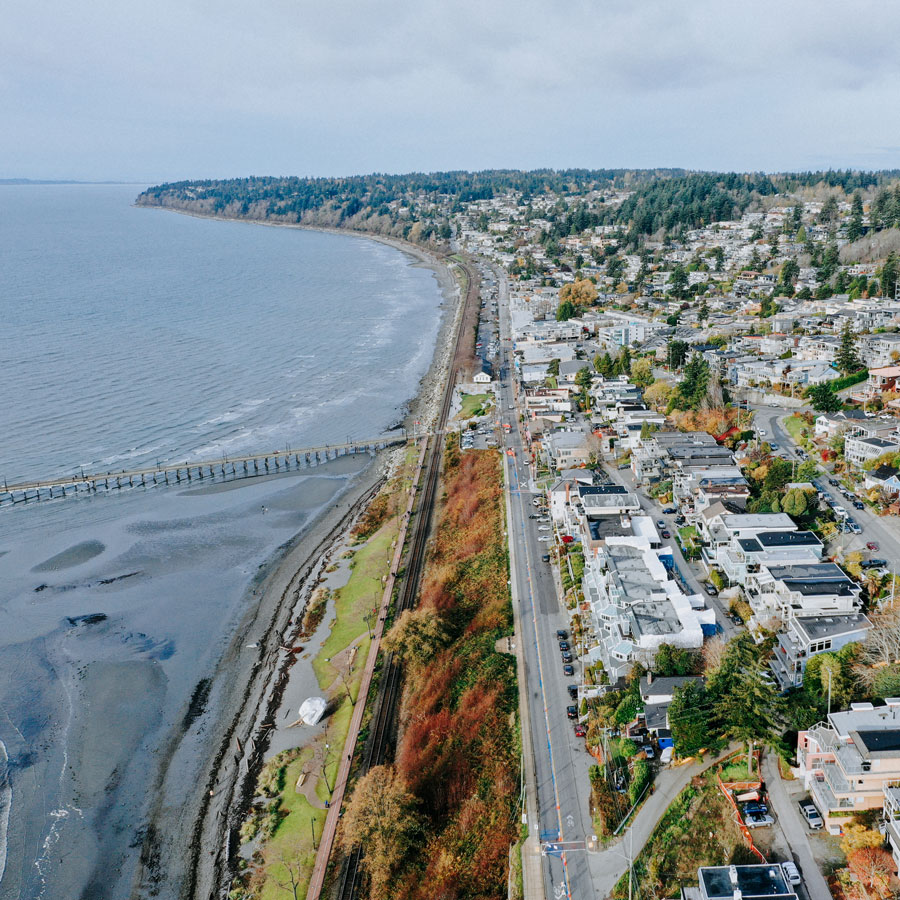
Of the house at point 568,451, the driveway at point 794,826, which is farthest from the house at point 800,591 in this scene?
the house at point 568,451

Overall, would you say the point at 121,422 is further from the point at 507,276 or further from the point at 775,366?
the point at 507,276

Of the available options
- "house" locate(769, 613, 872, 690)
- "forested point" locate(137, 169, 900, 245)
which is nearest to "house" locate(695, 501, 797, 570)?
"house" locate(769, 613, 872, 690)

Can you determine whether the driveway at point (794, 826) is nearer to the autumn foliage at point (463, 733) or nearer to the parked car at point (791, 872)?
the parked car at point (791, 872)

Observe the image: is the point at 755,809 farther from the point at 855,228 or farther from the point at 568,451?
the point at 855,228

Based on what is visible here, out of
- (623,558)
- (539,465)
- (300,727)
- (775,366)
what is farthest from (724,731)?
(775,366)

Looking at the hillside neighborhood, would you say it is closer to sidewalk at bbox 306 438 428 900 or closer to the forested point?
sidewalk at bbox 306 438 428 900

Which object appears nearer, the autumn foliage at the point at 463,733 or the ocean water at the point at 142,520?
the autumn foliage at the point at 463,733
